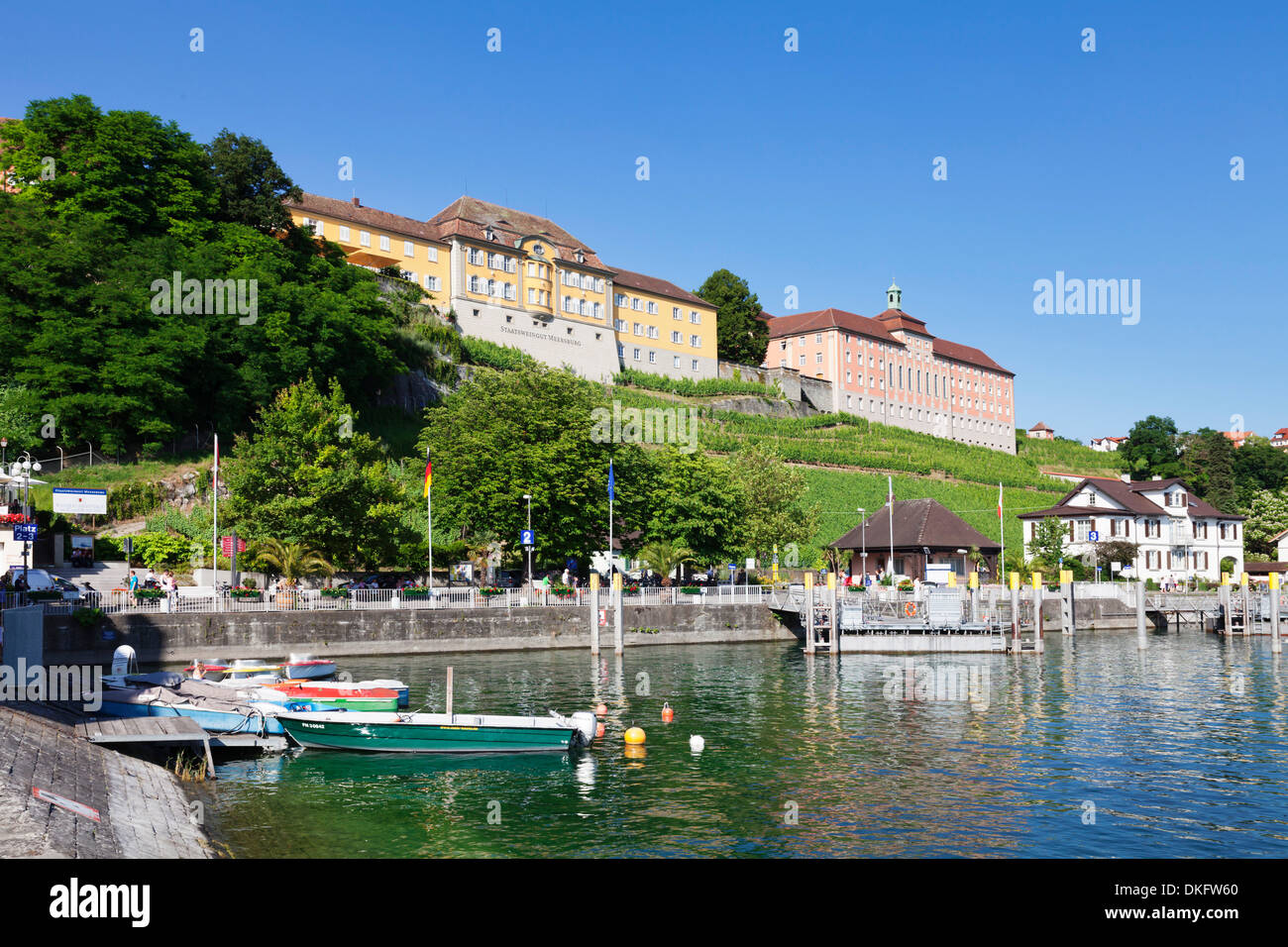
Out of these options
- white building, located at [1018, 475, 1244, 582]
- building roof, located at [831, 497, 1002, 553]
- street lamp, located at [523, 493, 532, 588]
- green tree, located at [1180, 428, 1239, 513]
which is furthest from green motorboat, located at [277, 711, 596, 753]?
green tree, located at [1180, 428, 1239, 513]

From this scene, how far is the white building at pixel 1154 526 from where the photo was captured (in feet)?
306

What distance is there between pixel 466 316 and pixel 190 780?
8623 cm

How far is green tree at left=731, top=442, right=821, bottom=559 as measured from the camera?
81688 mm

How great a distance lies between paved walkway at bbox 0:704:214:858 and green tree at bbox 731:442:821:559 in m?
59.0

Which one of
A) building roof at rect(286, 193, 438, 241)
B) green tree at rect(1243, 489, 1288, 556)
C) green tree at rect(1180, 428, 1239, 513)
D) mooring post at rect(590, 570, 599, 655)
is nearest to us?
mooring post at rect(590, 570, 599, 655)

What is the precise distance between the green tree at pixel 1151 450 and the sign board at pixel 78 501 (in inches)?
5561

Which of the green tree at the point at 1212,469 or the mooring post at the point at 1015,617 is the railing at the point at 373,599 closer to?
the mooring post at the point at 1015,617

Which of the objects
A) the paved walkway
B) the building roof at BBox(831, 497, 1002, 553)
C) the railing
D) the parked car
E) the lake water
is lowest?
the lake water

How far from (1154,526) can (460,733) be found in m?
85.1

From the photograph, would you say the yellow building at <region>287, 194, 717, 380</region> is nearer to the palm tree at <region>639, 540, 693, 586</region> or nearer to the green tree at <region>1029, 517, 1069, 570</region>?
the palm tree at <region>639, 540, 693, 586</region>

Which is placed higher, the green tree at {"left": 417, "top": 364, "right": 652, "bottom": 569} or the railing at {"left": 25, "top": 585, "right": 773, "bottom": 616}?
the green tree at {"left": 417, "top": 364, "right": 652, "bottom": 569}

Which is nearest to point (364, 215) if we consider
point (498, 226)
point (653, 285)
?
point (498, 226)

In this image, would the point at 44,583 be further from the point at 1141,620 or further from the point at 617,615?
the point at 1141,620

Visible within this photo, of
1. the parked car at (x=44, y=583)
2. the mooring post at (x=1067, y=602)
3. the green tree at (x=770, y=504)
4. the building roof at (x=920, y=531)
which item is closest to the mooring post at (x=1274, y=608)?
the mooring post at (x=1067, y=602)
